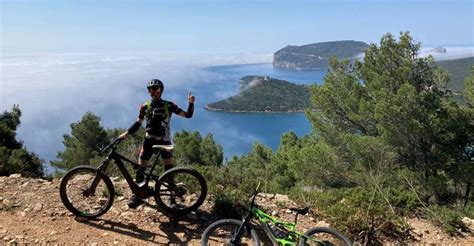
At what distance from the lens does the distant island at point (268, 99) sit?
13875 centimetres

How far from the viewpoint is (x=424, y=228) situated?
538cm

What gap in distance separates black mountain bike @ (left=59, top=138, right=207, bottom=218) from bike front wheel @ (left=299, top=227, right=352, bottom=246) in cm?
151

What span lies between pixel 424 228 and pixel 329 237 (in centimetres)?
201

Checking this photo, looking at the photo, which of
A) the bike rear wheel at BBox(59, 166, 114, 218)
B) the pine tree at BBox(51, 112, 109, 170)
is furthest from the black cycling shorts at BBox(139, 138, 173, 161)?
the pine tree at BBox(51, 112, 109, 170)

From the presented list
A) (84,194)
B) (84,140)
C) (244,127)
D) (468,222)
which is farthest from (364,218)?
(244,127)

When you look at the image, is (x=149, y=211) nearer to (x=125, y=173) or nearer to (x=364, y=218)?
(x=125, y=173)

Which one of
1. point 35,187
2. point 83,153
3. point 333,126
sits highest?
point 35,187

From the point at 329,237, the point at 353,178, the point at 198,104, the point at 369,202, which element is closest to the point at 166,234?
the point at 329,237

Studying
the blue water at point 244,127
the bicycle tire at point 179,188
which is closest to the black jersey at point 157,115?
the bicycle tire at point 179,188

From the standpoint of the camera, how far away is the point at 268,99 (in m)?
151

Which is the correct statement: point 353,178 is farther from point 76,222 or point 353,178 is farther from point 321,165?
A: point 76,222

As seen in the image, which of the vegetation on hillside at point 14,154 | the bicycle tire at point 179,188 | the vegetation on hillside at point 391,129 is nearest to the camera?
the bicycle tire at point 179,188

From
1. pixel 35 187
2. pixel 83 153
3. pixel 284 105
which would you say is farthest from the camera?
pixel 284 105

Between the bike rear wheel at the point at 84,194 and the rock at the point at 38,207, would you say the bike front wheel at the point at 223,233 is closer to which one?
the bike rear wheel at the point at 84,194
